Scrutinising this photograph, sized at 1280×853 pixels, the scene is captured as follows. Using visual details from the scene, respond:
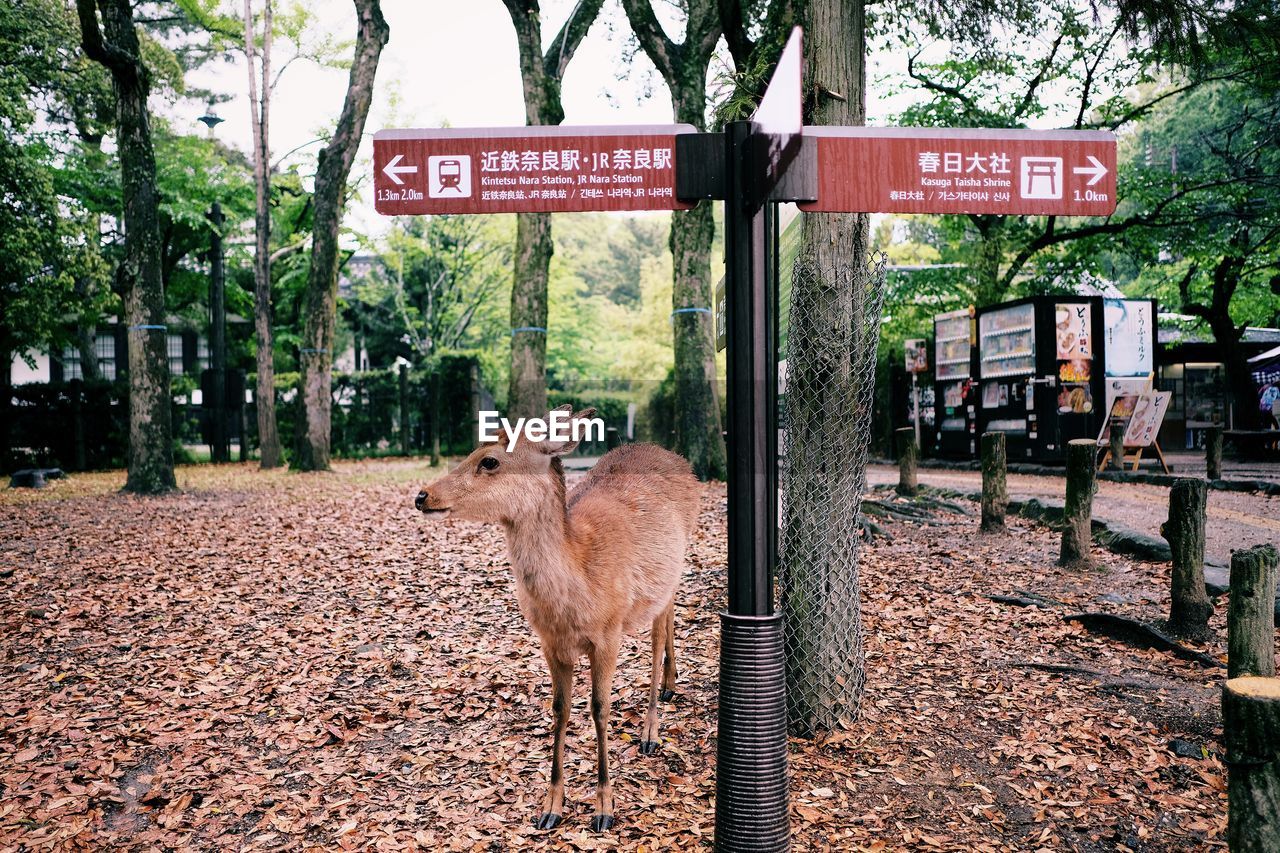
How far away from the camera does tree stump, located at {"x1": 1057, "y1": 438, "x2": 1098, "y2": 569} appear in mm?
7598

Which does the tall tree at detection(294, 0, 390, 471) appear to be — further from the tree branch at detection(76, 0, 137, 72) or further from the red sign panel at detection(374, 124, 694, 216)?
the red sign panel at detection(374, 124, 694, 216)

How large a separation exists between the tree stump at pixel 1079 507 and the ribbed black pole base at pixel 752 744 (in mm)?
5909

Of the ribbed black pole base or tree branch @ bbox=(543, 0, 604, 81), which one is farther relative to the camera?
tree branch @ bbox=(543, 0, 604, 81)

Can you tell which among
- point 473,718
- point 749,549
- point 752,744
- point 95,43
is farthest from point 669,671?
point 95,43

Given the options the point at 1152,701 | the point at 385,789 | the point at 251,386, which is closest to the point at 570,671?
the point at 385,789

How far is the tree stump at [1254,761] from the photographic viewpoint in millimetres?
2605

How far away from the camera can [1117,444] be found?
13883 mm

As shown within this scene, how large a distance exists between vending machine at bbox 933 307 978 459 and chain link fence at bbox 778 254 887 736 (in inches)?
558

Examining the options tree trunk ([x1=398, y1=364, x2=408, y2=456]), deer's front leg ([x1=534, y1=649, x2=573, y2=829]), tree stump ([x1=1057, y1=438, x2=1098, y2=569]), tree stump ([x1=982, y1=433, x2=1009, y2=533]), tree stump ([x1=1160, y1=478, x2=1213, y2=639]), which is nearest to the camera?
deer's front leg ([x1=534, y1=649, x2=573, y2=829])

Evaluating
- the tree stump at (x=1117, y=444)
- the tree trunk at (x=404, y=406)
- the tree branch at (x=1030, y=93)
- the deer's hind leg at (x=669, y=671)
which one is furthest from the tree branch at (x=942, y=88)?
the deer's hind leg at (x=669, y=671)

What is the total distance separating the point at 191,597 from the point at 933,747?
5.22 meters

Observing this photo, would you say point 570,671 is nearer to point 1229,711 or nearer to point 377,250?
point 1229,711

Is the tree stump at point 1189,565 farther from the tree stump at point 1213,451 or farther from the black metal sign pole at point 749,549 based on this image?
the tree stump at point 1213,451

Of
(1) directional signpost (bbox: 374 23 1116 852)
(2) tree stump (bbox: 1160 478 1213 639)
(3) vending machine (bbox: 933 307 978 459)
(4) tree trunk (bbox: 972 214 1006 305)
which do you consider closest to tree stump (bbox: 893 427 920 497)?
(3) vending machine (bbox: 933 307 978 459)
